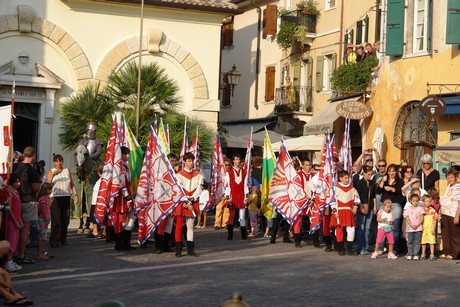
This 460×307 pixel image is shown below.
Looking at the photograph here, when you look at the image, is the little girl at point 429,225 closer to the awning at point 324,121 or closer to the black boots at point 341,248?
the black boots at point 341,248

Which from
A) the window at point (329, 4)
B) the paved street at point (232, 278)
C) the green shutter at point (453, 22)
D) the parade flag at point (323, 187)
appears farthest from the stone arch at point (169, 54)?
the parade flag at point (323, 187)

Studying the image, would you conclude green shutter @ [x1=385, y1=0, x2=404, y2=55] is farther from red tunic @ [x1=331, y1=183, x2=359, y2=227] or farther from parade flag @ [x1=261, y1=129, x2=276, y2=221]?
red tunic @ [x1=331, y1=183, x2=359, y2=227]

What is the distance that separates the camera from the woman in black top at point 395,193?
19234mm

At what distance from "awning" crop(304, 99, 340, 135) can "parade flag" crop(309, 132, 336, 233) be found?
12.7 metres

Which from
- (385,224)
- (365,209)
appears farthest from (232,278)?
(365,209)

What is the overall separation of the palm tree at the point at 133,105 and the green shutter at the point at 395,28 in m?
6.20

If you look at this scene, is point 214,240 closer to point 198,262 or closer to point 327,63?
point 198,262

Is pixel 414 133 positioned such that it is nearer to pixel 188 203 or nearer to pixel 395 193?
pixel 395 193

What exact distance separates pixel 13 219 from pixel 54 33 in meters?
14.5

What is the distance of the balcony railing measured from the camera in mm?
39656

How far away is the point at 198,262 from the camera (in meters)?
16.6

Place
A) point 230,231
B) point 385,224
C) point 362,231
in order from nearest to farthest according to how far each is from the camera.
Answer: point 385,224, point 362,231, point 230,231

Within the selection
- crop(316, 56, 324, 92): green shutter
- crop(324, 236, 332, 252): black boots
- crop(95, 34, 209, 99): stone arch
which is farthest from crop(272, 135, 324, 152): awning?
crop(324, 236, 332, 252): black boots

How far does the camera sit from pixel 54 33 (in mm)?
28562
